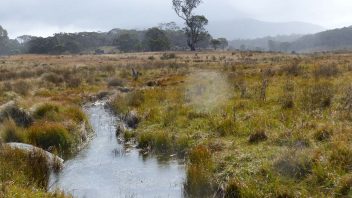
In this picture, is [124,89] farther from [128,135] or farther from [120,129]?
[128,135]

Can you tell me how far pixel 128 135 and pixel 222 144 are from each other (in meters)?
4.87

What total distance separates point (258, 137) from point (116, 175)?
14.1 ft

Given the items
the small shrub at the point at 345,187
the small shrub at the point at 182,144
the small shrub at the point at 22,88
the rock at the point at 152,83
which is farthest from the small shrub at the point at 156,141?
the rock at the point at 152,83

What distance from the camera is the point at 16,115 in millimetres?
18016

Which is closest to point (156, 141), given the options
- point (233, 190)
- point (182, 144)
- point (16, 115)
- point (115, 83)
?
point (182, 144)

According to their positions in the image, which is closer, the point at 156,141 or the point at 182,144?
the point at 182,144

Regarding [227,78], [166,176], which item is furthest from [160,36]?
[166,176]

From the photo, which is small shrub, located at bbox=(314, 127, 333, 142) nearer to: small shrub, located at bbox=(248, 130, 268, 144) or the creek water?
small shrub, located at bbox=(248, 130, 268, 144)

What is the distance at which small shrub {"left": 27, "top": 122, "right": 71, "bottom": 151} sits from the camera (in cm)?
1545

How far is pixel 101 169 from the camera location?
13.4m

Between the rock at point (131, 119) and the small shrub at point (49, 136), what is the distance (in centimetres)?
343

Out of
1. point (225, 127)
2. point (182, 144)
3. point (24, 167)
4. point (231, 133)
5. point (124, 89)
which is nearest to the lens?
point (24, 167)

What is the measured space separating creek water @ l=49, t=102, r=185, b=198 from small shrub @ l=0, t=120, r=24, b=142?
7.02 feet

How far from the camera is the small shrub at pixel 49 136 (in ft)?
50.7
